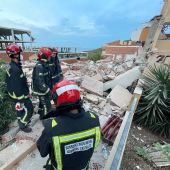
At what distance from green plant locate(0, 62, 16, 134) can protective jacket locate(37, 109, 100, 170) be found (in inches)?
116

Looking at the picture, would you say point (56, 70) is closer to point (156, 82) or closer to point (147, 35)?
point (156, 82)

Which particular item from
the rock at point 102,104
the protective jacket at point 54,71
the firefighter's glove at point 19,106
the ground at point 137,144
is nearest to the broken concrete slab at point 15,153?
the firefighter's glove at point 19,106

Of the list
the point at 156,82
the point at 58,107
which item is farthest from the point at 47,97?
the point at 156,82

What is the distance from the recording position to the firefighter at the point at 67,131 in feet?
5.82

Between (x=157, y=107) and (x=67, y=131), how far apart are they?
521 centimetres

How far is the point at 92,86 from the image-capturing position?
752 centimetres

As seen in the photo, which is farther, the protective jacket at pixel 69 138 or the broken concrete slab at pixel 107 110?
the broken concrete slab at pixel 107 110

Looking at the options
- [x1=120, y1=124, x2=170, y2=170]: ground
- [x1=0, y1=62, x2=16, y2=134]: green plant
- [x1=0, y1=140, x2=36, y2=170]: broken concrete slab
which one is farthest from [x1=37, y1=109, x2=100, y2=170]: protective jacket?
[x1=0, y1=62, x2=16, y2=134]: green plant

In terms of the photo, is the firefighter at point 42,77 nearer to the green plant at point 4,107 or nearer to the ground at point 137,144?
the green plant at point 4,107

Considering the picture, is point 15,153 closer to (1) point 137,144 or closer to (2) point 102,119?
(2) point 102,119

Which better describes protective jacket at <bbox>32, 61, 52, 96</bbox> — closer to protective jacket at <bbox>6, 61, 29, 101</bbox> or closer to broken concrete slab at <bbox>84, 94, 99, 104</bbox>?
protective jacket at <bbox>6, 61, 29, 101</bbox>

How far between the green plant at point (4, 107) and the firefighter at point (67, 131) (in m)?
2.95

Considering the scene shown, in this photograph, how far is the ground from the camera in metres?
4.51

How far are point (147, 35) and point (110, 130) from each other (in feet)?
50.4
